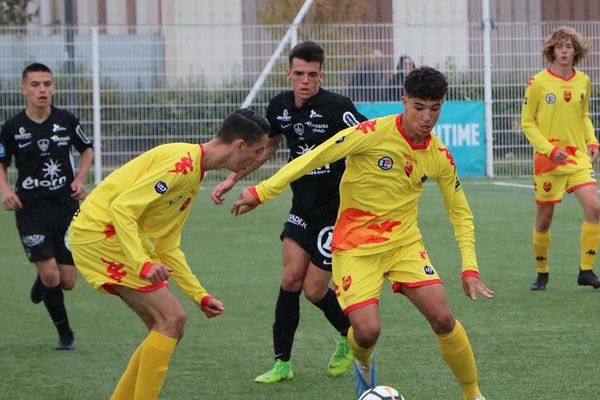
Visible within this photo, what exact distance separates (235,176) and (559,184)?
4045 mm

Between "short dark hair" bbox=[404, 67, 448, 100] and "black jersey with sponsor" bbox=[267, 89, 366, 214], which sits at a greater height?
"short dark hair" bbox=[404, 67, 448, 100]

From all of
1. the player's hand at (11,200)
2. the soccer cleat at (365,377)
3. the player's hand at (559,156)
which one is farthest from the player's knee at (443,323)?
the player's hand at (559,156)

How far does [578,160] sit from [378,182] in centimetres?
441

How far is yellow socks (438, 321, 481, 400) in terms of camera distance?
7.01 m

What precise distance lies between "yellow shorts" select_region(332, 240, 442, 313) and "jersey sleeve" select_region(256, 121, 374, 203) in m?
0.57

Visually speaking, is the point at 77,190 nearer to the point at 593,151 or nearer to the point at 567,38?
the point at 567,38

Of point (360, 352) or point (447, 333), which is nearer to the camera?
point (447, 333)

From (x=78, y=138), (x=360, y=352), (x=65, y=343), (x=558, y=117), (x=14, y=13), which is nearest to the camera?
(x=360, y=352)

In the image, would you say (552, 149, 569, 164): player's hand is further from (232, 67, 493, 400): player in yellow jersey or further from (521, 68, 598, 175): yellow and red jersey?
(232, 67, 493, 400): player in yellow jersey

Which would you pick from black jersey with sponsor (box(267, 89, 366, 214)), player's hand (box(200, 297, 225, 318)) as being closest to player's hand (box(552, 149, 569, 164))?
black jersey with sponsor (box(267, 89, 366, 214))

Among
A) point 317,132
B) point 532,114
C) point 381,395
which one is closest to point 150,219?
point 381,395

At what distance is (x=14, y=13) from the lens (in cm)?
2817

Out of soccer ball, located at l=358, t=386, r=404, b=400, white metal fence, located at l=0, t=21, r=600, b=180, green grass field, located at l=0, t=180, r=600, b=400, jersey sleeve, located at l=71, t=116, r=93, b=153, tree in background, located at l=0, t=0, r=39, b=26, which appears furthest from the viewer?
tree in background, located at l=0, t=0, r=39, b=26

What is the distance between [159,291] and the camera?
6.88 m
